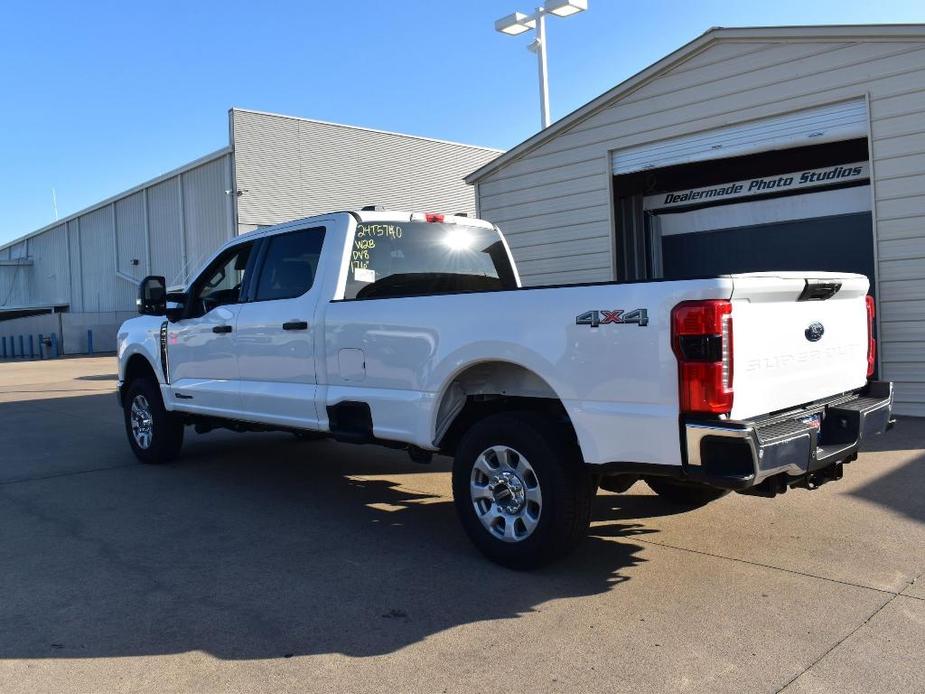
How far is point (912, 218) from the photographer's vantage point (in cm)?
863

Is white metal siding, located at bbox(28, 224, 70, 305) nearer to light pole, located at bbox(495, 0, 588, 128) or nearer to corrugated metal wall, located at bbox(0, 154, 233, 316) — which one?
corrugated metal wall, located at bbox(0, 154, 233, 316)

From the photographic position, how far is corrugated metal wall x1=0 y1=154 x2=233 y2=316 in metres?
32.1

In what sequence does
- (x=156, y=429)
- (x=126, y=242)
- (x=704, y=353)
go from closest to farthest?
(x=704, y=353), (x=156, y=429), (x=126, y=242)

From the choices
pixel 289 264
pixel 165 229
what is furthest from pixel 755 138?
pixel 165 229

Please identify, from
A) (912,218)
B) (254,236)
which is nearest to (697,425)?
(254,236)

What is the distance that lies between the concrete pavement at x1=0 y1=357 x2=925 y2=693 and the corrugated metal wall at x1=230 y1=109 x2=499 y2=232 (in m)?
24.8

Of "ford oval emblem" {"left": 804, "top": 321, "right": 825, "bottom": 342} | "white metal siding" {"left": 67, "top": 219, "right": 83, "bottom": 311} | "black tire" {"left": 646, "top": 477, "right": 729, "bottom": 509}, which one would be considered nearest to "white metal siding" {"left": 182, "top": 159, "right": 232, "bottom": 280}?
"white metal siding" {"left": 67, "top": 219, "right": 83, "bottom": 311}

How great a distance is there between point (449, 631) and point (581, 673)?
2.34 feet

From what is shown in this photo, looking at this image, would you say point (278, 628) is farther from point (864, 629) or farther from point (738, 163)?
point (738, 163)

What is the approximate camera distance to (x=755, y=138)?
388 inches

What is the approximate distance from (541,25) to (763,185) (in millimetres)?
7045

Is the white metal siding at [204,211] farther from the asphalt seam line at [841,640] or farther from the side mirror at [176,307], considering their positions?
the asphalt seam line at [841,640]

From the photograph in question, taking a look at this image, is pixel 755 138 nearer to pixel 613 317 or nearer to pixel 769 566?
pixel 769 566

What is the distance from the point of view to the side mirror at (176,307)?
7.24 metres
